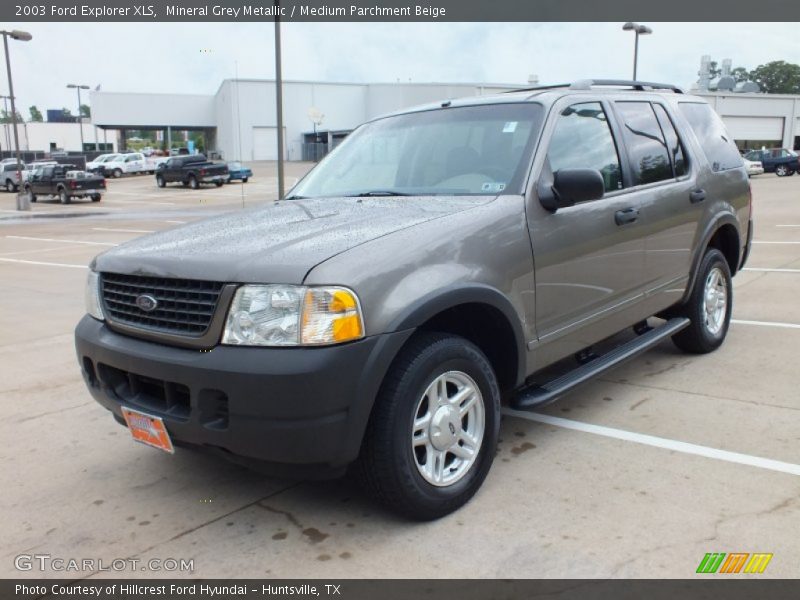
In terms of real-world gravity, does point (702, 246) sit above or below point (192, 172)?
below

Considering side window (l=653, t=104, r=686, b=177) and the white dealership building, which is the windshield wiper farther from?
the white dealership building

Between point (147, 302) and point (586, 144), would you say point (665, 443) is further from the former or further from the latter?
point (147, 302)

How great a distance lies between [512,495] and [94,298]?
88.0 inches

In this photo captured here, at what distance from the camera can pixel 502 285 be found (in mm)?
3410

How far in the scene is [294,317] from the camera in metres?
2.77

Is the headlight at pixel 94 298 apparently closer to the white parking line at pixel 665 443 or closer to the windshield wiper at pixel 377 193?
the windshield wiper at pixel 377 193

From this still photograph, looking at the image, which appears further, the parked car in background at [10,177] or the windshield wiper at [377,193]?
the parked car in background at [10,177]

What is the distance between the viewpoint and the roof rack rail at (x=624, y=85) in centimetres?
450

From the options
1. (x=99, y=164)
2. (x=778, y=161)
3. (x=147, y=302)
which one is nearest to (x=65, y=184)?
(x=99, y=164)

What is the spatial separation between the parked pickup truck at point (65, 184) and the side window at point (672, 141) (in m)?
32.6

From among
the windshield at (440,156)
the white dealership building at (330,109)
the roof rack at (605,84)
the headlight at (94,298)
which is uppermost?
the white dealership building at (330,109)

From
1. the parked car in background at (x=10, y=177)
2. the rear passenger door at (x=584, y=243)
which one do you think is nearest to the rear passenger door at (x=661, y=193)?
the rear passenger door at (x=584, y=243)

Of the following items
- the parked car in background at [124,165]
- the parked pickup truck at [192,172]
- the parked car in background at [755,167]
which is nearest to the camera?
the parked pickup truck at [192,172]
